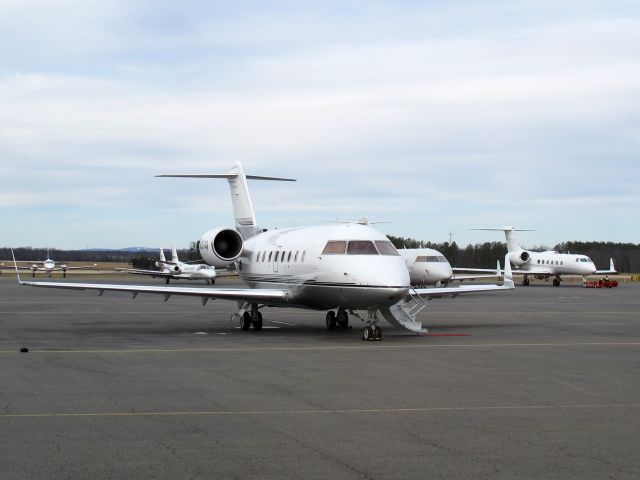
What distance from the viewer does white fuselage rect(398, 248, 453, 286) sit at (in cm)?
4306

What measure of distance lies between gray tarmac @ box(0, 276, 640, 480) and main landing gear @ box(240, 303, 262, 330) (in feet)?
6.82

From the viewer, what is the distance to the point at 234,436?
8.49 m

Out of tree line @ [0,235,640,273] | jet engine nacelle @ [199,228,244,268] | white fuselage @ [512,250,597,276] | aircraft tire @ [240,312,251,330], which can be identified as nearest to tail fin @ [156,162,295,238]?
jet engine nacelle @ [199,228,244,268]

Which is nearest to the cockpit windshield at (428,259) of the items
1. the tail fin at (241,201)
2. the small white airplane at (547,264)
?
the tail fin at (241,201)

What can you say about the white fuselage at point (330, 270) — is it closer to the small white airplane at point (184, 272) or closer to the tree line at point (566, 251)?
the small white airplane at point (184, 272)

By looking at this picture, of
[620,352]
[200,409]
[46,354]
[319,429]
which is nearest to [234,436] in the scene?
[319,429]

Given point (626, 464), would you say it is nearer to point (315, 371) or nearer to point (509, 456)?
point (509, 456)

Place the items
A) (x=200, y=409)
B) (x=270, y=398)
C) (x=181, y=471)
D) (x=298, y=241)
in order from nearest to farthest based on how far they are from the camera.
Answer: (x=181, y=471) → (x=200, y=409) → (x=270, y=398) → (x=298, y=241)

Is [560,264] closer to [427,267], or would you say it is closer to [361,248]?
[427,267]

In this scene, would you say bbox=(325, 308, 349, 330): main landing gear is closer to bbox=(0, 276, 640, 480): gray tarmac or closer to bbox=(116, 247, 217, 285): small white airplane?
bbox=(0, 276, 640, 480): gray tarmac

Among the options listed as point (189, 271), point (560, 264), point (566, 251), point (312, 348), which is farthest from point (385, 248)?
point (566, 251)

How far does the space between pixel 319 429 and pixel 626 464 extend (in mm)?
3051

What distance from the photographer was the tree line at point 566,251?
382 ft

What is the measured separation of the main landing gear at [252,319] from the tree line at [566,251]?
79360mm
